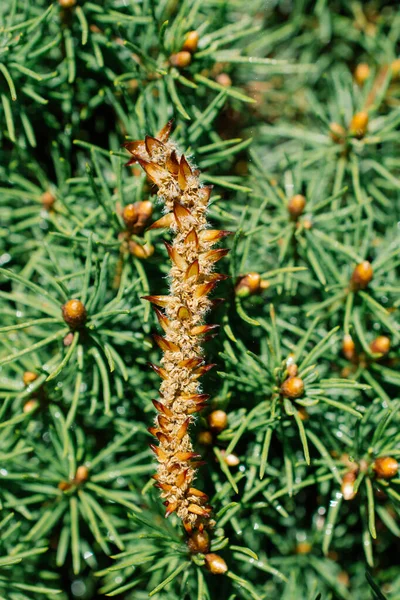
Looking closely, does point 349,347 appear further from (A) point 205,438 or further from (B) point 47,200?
(B) point 47,200

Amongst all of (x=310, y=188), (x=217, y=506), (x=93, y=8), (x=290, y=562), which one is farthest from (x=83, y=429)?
(x=93, y=8)

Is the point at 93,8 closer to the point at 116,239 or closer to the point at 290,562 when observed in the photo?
the point at 116,239

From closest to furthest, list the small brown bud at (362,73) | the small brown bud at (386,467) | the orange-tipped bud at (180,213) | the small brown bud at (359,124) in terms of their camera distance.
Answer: the orange-tipped bud at (180,213) < the small brown bud at (386,467) < the small brown bud at (359,124) < the small brown bud at (362,73)

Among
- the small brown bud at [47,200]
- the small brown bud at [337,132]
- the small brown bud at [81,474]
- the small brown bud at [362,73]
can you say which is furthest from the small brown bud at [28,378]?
the small brown bud at [362,73]

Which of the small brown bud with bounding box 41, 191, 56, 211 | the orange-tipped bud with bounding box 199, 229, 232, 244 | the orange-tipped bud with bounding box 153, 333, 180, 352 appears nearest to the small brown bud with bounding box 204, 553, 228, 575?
the orange-tipped bud with bounding box 153, 333, 180, 352

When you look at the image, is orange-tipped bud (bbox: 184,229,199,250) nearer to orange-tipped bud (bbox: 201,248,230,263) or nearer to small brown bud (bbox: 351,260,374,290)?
orange-tipped bud (bbox: 201,248,230,263)

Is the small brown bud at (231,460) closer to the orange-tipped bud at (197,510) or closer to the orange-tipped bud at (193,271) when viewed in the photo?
the orange-tipped bud at (197,510)
